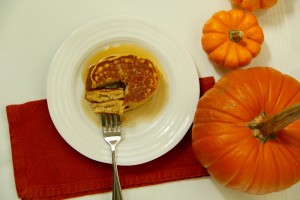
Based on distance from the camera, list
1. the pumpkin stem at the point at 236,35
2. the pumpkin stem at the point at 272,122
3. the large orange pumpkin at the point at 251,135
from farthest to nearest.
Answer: the pumpkin stem at the point at 236,35
the large orange pumpkin at the point at 251,135
the pumpkin stem at the point at 272,122

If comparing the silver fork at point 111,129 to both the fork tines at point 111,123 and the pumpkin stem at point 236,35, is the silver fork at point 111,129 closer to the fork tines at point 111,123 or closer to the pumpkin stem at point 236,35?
the fork tines at point 111,123

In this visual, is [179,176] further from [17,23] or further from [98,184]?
[17,23]

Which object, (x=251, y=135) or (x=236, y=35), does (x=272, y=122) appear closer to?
(x=251, y=135)

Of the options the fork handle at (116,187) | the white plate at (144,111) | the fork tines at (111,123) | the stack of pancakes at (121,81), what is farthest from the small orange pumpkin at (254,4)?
the fork handle at (116,187)

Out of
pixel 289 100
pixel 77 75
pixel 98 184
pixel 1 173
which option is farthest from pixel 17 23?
pixel 289 100

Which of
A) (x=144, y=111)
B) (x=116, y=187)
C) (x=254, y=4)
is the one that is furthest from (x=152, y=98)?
(x=254, y=4)

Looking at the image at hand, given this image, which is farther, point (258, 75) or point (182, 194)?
point (182, 194)
